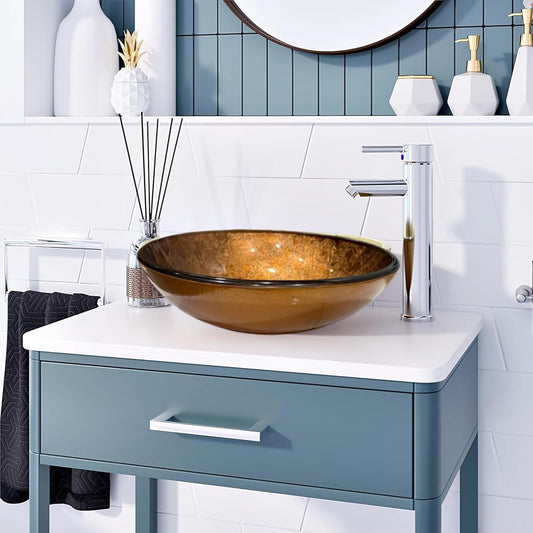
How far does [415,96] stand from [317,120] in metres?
0.21

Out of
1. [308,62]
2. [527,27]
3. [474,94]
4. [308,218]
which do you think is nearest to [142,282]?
[308,218]

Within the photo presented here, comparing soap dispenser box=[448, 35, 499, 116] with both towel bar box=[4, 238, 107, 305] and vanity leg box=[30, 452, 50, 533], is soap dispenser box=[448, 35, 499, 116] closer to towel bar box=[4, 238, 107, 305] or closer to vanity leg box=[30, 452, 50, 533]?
towel bar box=[4, 238, 107, 305]

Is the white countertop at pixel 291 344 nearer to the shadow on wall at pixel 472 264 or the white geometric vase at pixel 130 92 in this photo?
the shadow on wall at pixel 472 264

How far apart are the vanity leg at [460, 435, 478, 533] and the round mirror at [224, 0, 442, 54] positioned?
0.87 meters

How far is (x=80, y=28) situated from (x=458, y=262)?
3.20 feet

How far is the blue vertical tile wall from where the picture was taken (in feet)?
6.03

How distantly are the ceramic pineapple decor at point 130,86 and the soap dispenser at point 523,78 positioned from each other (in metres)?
0.76

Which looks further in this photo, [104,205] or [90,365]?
[104,205]

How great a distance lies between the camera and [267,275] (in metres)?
1.79

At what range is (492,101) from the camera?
1.77 m

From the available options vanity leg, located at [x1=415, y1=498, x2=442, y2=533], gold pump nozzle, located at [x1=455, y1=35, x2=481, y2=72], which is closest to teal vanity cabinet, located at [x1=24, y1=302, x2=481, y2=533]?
vanity leg, located at [x1=415, y1=498, x2=442, y2=533]

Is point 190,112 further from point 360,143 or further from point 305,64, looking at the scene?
point 360,143

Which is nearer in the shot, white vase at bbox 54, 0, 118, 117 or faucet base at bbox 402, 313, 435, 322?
faucet base at bbox 402, 313, 435, 322

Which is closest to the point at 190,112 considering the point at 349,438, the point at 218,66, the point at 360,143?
the point at 218,66
